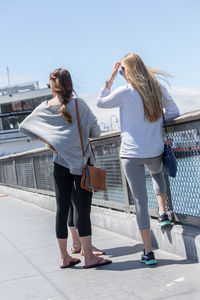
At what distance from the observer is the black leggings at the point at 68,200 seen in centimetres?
499

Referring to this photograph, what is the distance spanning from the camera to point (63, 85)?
4.83 meters

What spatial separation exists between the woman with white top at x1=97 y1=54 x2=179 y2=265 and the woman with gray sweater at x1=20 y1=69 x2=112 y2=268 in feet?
1.07

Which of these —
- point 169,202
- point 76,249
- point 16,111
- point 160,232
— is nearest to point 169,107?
point 169,202

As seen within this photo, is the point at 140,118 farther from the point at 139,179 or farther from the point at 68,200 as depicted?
the point at 68,200

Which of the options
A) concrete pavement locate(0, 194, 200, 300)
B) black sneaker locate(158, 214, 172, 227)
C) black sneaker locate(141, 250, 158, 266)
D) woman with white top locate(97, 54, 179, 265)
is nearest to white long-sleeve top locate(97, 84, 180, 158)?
woman with white top locate(97, 54, 179, 265)

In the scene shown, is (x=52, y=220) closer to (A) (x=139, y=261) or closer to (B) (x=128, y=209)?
(B) (x=128, y=209)

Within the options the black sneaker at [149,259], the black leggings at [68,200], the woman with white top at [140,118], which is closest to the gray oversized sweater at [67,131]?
the black leggings at [68,200]

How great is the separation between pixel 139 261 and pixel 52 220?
14.0 ft

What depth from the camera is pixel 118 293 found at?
4.00 meters

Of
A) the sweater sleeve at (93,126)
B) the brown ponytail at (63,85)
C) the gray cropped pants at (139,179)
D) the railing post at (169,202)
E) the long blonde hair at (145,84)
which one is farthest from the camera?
the railing post at (169,202)

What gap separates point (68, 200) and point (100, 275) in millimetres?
838

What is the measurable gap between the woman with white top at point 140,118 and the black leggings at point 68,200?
21.0 inches

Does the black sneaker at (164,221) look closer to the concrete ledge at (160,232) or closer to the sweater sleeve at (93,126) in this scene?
the concrete ledge at (160,232)

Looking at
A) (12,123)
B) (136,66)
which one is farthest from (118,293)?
(12,123)
